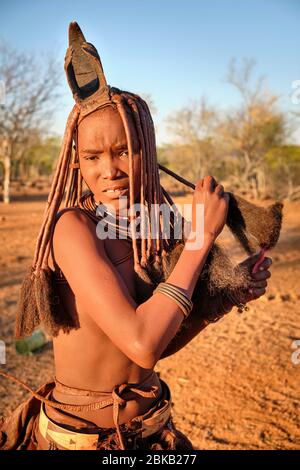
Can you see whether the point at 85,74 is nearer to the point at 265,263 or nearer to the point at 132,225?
the point at 132,225

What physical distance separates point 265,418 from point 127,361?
2353 millimetres

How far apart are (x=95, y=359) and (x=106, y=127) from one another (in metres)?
0.79

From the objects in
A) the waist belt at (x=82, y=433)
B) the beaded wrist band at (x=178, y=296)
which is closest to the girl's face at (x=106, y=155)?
the beaded wrist band at (x=178, y=296)

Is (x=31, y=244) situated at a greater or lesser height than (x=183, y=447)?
lesser

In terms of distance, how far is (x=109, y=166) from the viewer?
4.81 feet

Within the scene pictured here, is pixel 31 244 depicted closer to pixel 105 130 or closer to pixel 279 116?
pixel 105 130

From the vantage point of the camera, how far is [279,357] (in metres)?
4.47

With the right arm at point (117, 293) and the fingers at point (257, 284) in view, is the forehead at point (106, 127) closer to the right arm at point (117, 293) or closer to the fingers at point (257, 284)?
the right arm at point (117, 293)

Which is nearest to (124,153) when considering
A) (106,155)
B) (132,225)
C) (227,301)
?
(106,155)

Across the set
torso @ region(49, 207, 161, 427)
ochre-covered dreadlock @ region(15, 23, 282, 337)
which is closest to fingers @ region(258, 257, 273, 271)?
ochre-covered dreadlock @ region(15, 23, 282, 337)

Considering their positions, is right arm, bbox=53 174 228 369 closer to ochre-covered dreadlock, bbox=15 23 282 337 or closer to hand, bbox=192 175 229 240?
hand, bbox=192 175 229 240

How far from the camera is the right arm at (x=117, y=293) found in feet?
4.00

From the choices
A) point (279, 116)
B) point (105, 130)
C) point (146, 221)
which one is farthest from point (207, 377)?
point (279, 116)

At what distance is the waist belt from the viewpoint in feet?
4.83
